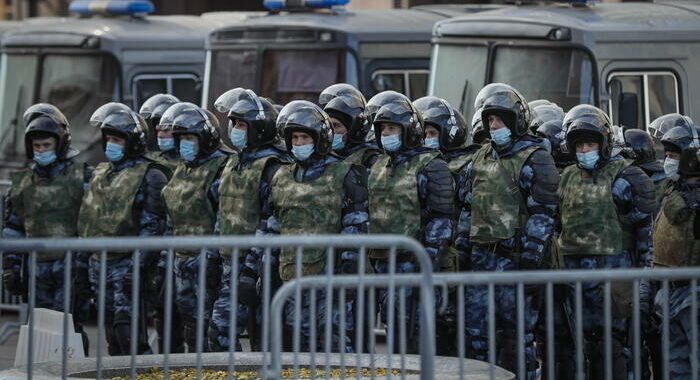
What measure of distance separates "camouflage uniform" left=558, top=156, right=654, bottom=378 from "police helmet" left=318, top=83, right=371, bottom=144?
5.33ft

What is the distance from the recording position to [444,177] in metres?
10.2

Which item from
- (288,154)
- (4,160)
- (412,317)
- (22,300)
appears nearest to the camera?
(412,317)

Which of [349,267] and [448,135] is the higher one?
[448,135]

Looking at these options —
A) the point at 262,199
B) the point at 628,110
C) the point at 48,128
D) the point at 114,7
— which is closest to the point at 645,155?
the point at 262,199

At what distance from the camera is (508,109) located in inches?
401

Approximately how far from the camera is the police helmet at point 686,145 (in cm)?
→ 966

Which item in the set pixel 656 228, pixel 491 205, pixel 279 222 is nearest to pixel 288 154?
pixel 279 222

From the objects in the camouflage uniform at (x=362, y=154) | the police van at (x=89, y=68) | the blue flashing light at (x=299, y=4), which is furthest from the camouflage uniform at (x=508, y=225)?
the police van at (x=89, y=68)

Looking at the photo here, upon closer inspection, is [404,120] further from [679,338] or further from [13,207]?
[13,207]

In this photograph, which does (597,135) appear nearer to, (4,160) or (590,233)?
(590,233)

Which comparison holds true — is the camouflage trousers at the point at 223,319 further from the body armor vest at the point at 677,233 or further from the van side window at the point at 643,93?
the van side window at the point at 643,93

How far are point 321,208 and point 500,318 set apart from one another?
1.22 metres

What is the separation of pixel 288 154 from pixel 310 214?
0.67 metres

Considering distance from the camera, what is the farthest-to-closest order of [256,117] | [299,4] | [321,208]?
[299,4] < [256,117] < [321,208]
